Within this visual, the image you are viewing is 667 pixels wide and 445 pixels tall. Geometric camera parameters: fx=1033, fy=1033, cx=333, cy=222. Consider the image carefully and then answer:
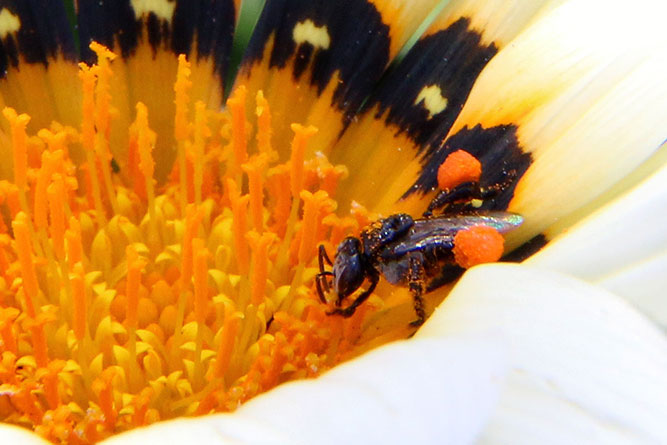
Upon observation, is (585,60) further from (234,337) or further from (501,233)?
(234,337)

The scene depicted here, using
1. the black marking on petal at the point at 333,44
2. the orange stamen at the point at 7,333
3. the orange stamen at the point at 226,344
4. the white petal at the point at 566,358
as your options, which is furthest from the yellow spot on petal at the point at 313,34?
the white petal at the point at 566,358

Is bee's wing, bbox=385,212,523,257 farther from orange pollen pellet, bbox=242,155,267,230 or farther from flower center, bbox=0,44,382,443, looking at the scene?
orange pollen pellet, bbox=242,155,267,230

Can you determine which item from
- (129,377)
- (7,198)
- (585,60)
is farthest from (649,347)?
(7,198)

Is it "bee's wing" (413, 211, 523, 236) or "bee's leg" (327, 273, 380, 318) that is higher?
"bee's wing" (413, 211, 523, 236)

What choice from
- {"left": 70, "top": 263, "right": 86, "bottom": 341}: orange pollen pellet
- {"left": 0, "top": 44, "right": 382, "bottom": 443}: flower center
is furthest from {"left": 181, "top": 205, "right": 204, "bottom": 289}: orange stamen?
{"left": 70, "top": 263, "right": 86, "bottom": 341}: orange pollen pellet

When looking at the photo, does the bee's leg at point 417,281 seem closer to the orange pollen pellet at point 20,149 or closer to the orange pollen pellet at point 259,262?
the orange pollen pellet at point 259,262

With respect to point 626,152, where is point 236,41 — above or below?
below
